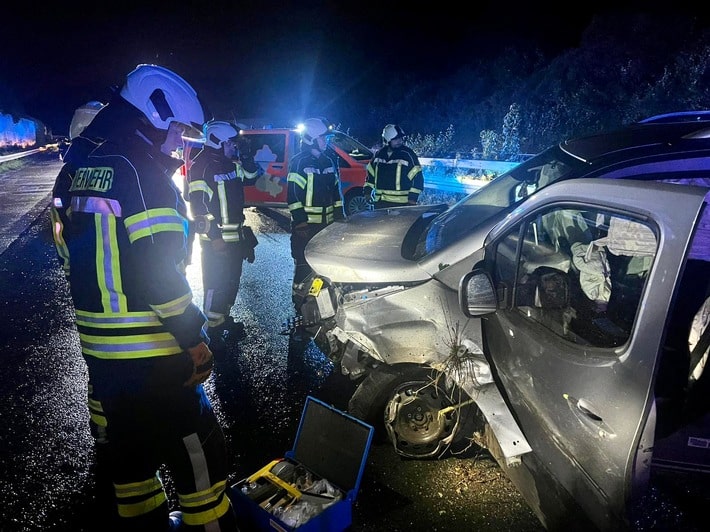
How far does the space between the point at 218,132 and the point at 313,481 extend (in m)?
3.68

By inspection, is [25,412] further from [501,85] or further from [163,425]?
[501,85]

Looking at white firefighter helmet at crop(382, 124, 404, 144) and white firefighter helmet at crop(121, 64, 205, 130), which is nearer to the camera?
white firefighter helmet at crop(121, 64, 205, 130)

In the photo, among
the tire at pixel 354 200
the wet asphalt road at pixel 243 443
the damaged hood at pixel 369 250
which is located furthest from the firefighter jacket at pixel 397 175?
the tire at pixel 354 200

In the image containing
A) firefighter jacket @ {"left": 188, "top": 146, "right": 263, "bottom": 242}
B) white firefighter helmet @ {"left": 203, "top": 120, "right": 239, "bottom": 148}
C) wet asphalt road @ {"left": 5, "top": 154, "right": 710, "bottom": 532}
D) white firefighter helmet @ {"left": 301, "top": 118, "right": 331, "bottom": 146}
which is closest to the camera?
wet asphalt road @ {"left": 5, "top": 154, "right": 710, "bottom": 532}

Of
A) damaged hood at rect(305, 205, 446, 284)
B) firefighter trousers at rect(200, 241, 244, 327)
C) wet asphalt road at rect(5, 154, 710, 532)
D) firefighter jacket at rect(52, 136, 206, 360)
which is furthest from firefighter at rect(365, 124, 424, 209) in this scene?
firefighter jacket at rect(52, 136, 206, 360)

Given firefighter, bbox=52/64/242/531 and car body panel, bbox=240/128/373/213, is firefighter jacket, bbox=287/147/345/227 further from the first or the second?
car body panel, bbox=240/128/373/213

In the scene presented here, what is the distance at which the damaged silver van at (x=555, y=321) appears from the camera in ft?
5.44

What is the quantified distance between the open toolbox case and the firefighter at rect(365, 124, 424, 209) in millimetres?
4188

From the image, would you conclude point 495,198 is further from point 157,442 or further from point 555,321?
point 157,442

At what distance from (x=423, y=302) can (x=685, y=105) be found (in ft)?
50.7

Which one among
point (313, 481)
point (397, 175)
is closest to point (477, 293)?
point (313, 481)

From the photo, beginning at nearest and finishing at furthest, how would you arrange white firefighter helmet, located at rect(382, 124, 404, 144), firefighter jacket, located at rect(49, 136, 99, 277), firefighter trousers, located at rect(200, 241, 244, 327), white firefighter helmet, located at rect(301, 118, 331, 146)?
1. firefighter jacket, located at rect(49, 136, 99, 277)
2. firefighter trousers, located at rect(200, 241, 244, 327)
3. white firefighter helmet, located at rect(301, 118, 331, 146)
4. white firefighter helmet, located at rect(382, 124, 404, 144)

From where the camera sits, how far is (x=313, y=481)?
260 centimetres

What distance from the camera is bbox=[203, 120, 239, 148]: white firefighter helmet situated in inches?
193
